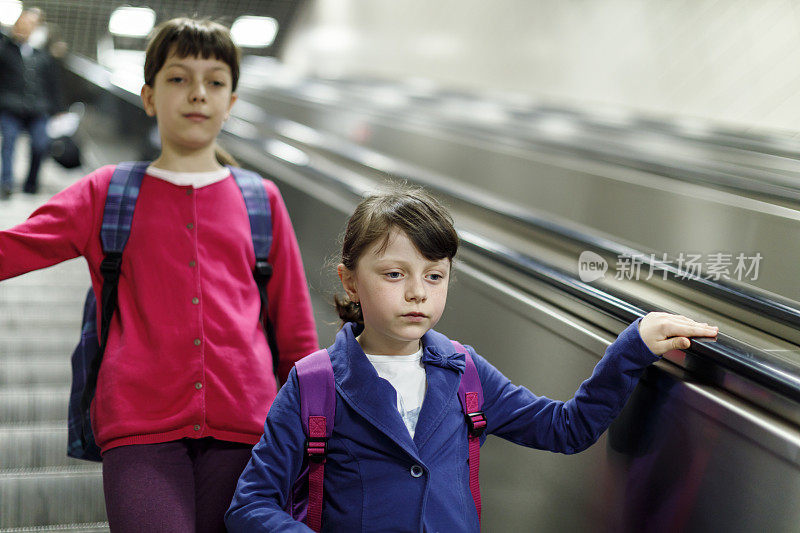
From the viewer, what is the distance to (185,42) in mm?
2068

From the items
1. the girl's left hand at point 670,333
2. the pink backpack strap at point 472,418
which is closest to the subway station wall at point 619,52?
the girl's left hand at point 670,333

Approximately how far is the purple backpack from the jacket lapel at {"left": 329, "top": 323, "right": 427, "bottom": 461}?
0.03 metres

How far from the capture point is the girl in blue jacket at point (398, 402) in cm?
145

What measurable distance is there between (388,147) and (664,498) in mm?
5336

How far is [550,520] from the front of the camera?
197 centimetres

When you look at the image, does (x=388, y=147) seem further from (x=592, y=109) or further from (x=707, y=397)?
(x=707, y=397)

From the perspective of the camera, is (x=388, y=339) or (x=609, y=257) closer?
(x=388, y=339)

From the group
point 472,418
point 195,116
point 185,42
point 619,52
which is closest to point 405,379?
point 472,418

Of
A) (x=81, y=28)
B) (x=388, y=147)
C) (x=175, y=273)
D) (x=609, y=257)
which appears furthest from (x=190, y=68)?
(x=81, y=28)

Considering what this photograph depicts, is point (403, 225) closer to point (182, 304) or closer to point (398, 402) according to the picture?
point (398, 402)

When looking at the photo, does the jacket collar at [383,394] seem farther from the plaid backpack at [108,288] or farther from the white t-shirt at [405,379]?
the plaid backpack at [108,288]

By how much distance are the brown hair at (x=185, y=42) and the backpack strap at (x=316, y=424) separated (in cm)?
102

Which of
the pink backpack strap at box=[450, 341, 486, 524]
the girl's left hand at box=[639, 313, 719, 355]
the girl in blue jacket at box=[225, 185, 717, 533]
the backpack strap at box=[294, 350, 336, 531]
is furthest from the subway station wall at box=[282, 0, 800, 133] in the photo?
the backpack strap at box=[294, 350, 336, 531]

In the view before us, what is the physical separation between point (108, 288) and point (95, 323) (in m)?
0.11
